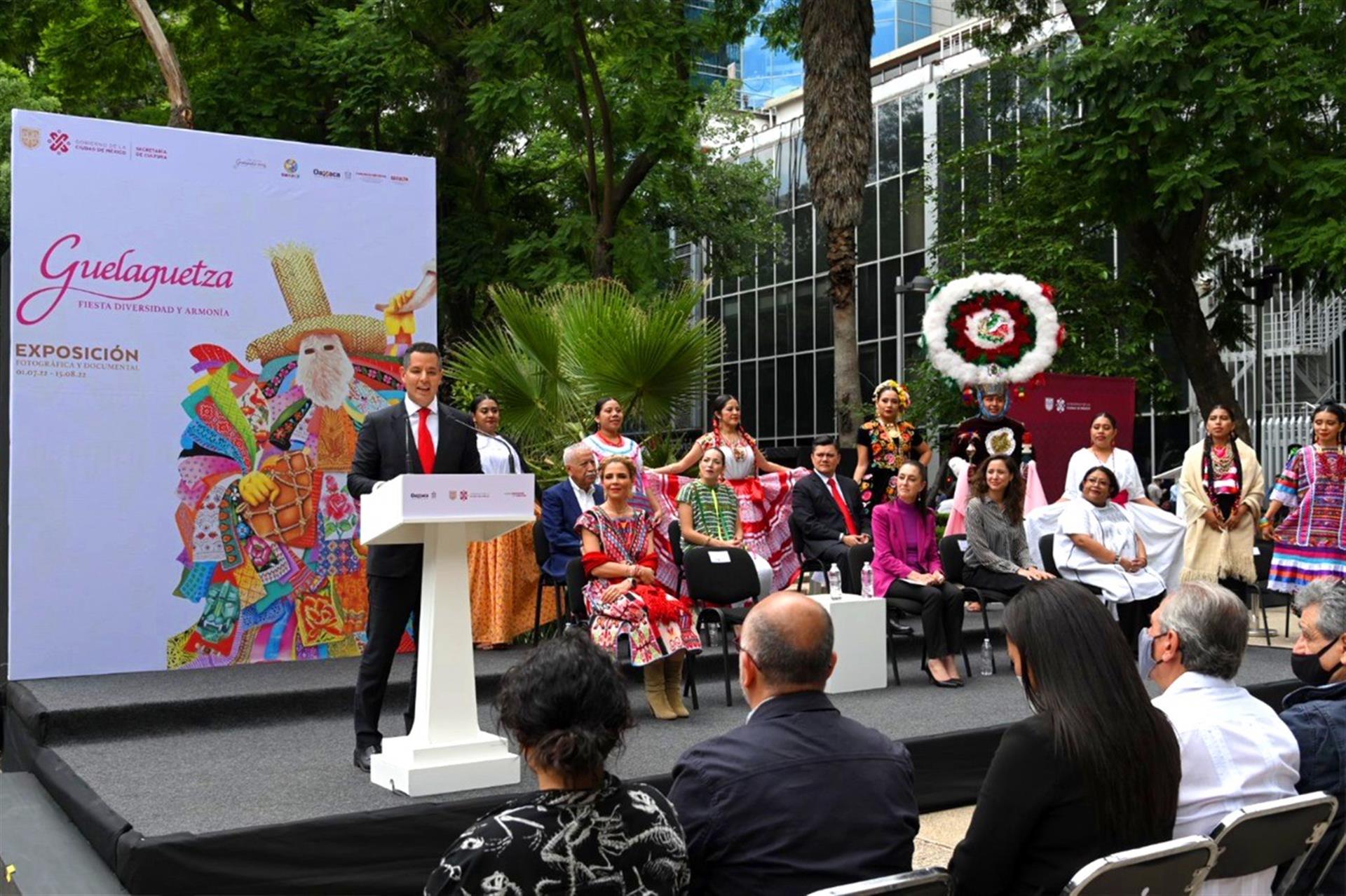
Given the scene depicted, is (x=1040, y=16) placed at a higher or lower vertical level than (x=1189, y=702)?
higher

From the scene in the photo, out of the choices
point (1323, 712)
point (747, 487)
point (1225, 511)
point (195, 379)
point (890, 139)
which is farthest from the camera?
point (890, 139)

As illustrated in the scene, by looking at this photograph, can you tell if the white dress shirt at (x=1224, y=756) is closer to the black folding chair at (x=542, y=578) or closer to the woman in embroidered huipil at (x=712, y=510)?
the black folding chair at (x=542, y=578)

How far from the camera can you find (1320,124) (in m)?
11.5

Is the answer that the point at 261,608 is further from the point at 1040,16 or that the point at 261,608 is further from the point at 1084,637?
the point at 1040,16

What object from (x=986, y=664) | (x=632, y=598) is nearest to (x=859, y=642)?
(x=986, y=664)

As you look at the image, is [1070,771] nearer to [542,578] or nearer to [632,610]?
[632,610]

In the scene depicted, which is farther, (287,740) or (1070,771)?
(287,740)

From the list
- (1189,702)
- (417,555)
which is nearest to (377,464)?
(417,555)

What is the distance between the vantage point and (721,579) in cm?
681

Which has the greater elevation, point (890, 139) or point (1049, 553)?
point (890, 139)

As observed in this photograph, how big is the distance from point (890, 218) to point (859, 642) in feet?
59.7

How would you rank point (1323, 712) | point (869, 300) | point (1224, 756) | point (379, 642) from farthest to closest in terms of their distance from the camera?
point (869, 300) → point (379, 642) → point (1323, 712) → point (1224, 756)

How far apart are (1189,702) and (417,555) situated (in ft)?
10.3

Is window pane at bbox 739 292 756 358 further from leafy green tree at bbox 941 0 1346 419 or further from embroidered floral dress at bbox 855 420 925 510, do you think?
embroidered floral dress at bbox 855 420 925 510
